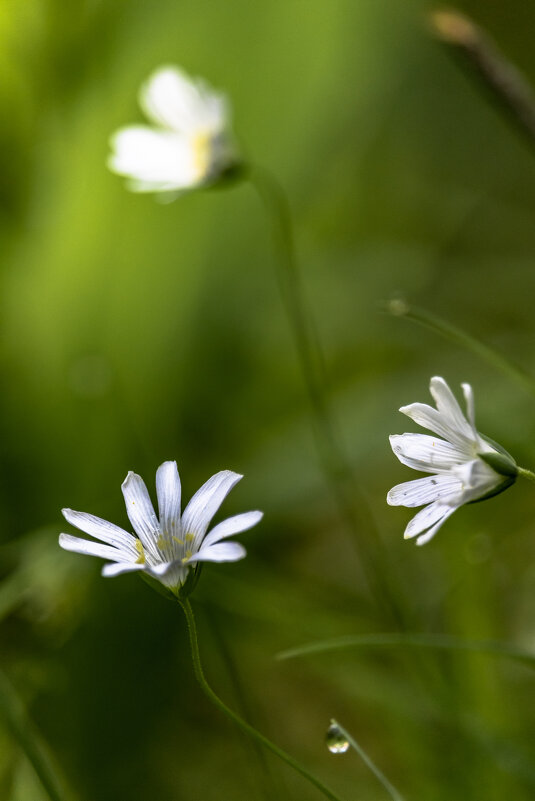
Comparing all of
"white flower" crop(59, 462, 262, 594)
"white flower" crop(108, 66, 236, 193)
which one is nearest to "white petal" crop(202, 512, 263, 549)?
"white flower" crop(59, 462, 262, 594)

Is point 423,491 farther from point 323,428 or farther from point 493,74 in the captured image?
point 323,428

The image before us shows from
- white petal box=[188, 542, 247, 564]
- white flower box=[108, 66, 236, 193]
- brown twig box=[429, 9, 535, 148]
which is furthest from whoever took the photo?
white flower box=[108, 66, 236, 193]

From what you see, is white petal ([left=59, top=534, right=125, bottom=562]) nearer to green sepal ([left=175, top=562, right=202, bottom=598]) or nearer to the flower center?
green sepal ([left=175, top=562, right=202, bottom=598])

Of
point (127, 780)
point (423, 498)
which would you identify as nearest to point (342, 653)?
point (127, 780)

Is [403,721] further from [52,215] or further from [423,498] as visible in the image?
[52,215]

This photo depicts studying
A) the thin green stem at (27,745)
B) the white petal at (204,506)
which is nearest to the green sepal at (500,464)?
the white petal at (204,506)
